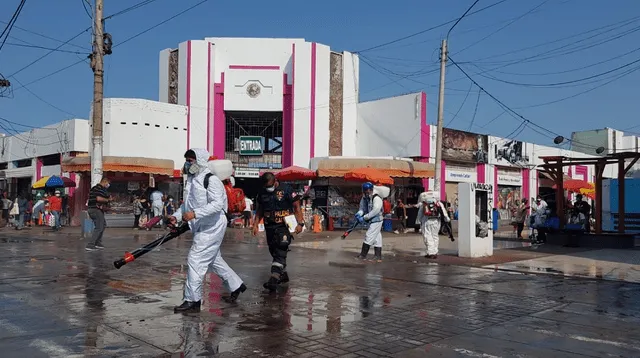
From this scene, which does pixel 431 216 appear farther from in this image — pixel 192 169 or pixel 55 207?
pixel 55 207

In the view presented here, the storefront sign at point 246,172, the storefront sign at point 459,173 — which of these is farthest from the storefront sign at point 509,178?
the storefront sign at point 246,172

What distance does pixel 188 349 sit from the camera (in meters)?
4.90

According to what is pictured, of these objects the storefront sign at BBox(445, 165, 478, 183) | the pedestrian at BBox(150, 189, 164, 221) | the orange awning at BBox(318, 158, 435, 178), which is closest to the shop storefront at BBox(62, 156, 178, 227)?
the pedestrian at BBox(150, 189, 164, 221)

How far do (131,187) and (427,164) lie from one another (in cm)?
1449

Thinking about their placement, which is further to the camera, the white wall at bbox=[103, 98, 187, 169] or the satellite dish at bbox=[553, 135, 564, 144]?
the satellite dish at bbox=[553, 135, 564, 144]

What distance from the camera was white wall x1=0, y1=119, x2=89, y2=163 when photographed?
27812 mm

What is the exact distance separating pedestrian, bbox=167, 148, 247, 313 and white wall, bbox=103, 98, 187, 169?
2154 cm

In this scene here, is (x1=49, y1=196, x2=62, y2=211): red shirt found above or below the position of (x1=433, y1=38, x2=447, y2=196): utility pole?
below

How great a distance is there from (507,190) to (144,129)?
2300 cm

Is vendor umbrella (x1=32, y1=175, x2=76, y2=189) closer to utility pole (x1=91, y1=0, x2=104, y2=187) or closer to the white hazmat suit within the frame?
utility pole (x1=91, y1=0, x2=104, y2=187)

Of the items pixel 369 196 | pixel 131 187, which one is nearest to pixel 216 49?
pixel 131 187

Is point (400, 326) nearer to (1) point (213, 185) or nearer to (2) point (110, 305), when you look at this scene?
(1) point (213, 185)

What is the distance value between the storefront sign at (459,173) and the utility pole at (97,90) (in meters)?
18.9

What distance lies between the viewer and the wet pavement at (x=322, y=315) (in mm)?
5031
